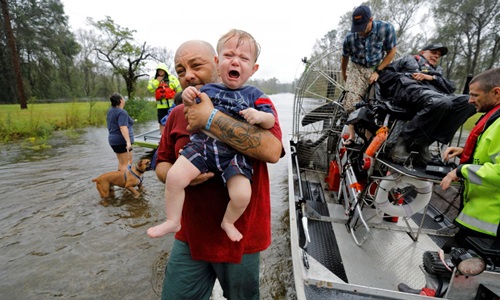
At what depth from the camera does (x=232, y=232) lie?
1254mm

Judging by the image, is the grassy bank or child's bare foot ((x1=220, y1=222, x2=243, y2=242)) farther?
the grassy bank

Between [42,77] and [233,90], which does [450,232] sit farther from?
[42,77]

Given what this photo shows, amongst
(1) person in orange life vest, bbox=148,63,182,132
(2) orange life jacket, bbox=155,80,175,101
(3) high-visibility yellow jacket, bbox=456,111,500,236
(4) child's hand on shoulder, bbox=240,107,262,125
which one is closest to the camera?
(4) child's hand on shoulder, bbox=240,107,262,125

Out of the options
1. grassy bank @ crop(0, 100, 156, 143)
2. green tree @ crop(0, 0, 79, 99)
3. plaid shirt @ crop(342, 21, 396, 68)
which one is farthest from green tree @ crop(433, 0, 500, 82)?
green tree @ crop(0, 0, 79, 99)

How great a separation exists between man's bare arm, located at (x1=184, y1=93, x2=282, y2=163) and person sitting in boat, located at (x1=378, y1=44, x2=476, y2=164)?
5.30ft

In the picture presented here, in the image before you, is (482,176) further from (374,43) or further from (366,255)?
(374,43)

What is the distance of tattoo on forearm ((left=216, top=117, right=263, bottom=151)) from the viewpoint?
1.21 metres

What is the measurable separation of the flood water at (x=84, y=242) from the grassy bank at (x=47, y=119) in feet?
15.5

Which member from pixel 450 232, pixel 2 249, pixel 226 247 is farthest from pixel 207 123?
pixel 2 249

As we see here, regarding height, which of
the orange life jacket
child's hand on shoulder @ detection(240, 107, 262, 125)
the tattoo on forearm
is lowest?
the tattoo on forearm

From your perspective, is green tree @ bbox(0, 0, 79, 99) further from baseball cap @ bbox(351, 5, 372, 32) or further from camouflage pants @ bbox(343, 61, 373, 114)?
baseball cap @ bbox(351, 5, 372, 32)

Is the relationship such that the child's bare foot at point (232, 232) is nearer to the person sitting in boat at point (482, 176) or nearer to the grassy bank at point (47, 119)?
the person sitting in boat at point (482, 176)

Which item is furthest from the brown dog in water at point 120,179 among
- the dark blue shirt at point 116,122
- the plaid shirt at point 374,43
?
the plaid shirt at point 374,43

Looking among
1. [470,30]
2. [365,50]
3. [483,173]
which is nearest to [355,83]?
[365,50]
